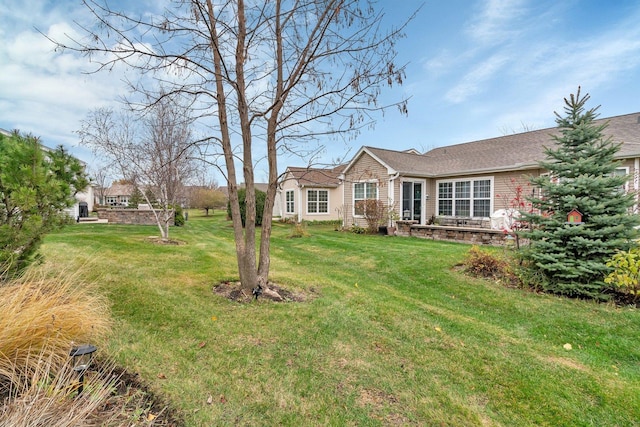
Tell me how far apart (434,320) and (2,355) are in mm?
4228

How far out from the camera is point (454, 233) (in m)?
11.0

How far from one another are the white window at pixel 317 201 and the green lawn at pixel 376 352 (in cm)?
1589

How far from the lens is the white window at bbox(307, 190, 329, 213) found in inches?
849

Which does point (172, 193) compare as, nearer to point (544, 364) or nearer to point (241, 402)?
point (241, 402)

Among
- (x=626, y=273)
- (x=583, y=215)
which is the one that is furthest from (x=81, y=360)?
(x=583, y=215)

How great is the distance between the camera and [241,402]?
2279 millimetres

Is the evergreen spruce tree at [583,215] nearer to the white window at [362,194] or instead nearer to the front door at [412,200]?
the front door at [412,200]

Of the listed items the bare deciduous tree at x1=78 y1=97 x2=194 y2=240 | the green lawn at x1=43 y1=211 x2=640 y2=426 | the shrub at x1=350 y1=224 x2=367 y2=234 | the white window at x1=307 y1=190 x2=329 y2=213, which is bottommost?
the green lawn at x1=43 y1=211 x2=640 y2=426

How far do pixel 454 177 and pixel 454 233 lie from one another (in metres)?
4.22

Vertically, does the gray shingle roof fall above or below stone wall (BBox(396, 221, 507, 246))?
above

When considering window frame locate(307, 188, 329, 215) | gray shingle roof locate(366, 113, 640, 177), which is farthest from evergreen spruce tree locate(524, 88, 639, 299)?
window frame locate(307, 188, 329, 215)

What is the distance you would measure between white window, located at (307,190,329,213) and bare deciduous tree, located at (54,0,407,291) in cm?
1662

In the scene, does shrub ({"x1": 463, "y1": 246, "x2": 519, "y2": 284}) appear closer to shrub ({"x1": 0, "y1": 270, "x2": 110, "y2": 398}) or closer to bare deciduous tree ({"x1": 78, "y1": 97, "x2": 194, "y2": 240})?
shrub ({"x1": 0, "y1": 270, "x2": 110, "y2": 398})

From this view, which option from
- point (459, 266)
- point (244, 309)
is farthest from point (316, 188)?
point (244, 309)
